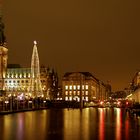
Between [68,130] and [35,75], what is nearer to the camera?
[68,130]

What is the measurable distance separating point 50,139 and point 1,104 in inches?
2858

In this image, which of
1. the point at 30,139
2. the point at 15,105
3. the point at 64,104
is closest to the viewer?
the point at 30,139

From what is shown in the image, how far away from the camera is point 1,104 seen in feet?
331

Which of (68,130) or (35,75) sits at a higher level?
(35,75)

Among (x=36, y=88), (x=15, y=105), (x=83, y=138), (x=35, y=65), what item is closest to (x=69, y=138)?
(x=83, y=138)

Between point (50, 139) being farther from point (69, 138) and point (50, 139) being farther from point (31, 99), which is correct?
point (31, 99)

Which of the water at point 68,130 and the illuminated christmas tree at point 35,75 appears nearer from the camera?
the water at point 68,130

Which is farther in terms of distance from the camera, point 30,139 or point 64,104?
point 64,104

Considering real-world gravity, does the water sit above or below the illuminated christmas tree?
below

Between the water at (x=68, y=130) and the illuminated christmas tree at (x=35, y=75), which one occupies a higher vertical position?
the illuminated christmas tree at (x=35, y=75)

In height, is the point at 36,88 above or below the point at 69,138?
above

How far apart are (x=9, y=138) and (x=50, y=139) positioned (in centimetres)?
297

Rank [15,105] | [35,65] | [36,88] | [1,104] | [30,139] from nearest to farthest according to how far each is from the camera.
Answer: [30,139] < [1,104] < [15,105] < [35,65] < [36,88]

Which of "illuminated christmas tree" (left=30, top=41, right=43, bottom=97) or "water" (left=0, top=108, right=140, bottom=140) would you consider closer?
"water" (left=0, top=108, right=140, bottom=140)
